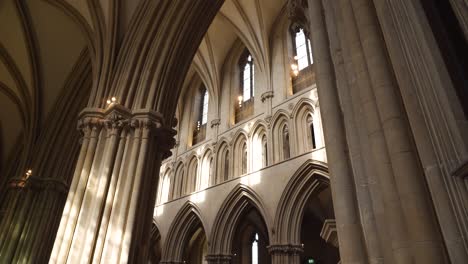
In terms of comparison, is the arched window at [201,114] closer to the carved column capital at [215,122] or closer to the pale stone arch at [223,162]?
the carved column capital at [215,122]

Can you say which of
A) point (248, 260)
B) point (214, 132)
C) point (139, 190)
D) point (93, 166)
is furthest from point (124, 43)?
point (248, 260)

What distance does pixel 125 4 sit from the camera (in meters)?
8.82

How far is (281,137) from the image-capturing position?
1191cm

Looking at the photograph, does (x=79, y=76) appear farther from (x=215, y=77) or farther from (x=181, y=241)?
(x=181, y=241)

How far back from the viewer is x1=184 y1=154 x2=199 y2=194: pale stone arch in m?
14.3

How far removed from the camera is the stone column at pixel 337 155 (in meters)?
2.45

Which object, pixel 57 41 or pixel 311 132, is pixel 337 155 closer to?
pixel 311 132

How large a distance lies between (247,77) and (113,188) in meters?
9.82

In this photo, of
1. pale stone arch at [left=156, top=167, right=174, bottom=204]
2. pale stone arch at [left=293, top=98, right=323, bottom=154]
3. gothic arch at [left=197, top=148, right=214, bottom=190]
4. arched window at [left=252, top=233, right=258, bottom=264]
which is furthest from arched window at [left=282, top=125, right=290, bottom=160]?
pale stone arch at [left=156, top=167, right=174, bottom=204]

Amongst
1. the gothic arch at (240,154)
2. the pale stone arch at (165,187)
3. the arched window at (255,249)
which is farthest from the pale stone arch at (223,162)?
the arched window at (255,249)

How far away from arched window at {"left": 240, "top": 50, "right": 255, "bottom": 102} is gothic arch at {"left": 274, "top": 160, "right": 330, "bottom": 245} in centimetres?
493

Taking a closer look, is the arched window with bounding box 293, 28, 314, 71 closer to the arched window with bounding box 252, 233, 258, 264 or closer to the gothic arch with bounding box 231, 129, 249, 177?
the gothic arch with bounding box 231, 129, 249, 177

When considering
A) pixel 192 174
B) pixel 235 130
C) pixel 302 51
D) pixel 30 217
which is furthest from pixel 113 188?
pixel 302 51

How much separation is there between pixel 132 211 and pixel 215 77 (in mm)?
9930
